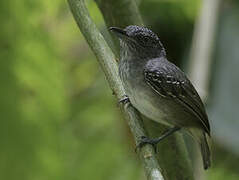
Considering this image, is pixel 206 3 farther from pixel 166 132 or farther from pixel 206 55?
pixel 166 132

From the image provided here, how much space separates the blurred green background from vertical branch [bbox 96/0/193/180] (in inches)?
14.8

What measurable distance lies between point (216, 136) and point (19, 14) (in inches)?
69.5

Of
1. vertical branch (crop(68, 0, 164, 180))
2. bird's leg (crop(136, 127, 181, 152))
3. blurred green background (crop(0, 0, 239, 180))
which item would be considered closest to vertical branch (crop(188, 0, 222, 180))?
blurred green background (crop(0, 0, 239, 180))

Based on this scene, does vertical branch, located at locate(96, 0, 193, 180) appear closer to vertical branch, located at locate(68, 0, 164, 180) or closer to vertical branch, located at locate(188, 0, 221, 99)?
vertical branch, located at locate(68, 0, 164, 180)

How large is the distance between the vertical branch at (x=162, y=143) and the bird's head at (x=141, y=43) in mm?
117

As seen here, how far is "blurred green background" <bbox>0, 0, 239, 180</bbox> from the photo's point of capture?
301 cm

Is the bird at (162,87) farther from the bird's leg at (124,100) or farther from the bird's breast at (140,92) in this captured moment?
the bird's leg at (124,100)

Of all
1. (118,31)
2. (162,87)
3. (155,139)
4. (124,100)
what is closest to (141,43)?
(162,87)

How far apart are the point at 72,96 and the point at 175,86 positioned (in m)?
0.70

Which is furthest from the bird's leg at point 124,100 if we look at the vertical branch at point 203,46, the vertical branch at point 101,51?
the vertical branch at point 203,46

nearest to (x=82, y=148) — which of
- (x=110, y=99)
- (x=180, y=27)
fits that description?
(x=110, y=99)

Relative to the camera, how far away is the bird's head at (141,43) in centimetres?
342

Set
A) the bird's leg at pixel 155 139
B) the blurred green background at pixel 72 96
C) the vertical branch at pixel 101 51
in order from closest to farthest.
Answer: the bird's leg at pixel 155 139 < the vertical branch at pixel 101 51 < the blurred green background at pixel 72 96

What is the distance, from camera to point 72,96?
380cm
